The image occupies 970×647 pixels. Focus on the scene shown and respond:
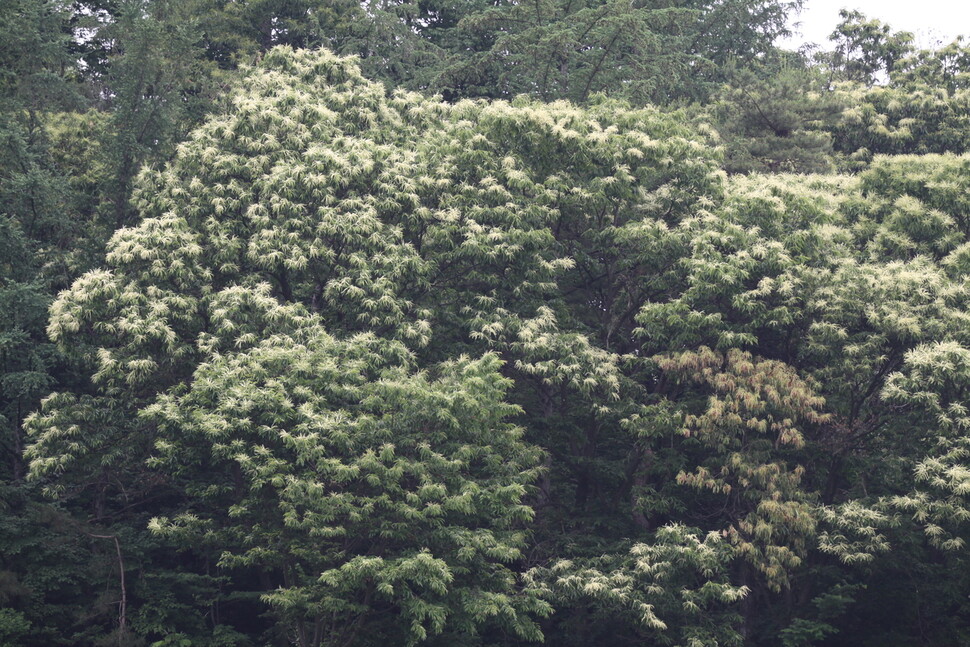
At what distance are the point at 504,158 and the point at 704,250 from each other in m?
4.24

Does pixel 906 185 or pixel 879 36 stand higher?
pixel 879 36

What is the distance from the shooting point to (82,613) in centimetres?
1822

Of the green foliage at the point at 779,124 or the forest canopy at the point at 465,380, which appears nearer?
the forest canopy at the point at 465,380

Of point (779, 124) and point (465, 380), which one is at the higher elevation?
point (779, 124)

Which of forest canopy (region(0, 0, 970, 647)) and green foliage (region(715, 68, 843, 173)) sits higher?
green foliage (region(715, 68, 843, 173))

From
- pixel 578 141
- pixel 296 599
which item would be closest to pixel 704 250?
pixel 578 141

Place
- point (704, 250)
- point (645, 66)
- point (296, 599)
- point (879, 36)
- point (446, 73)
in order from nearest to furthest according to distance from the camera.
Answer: point (296, 599) < point (704, 250) < point (645, 66) < point (446, 73) < point (879, 36)

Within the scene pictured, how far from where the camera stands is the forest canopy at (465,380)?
54.4ft

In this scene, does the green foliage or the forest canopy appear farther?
the green foliage

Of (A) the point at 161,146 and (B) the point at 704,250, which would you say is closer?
(B) the point at 704,250

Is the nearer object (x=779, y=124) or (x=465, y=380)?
(x=465, y=380)

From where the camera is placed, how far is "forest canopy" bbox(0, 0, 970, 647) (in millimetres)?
16578

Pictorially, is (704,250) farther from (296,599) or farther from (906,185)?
(296,599)

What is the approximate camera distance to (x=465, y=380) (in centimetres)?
1677
